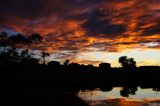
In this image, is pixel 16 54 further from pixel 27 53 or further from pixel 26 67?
pixel 26 67

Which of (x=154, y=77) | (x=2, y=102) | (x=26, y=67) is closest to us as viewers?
(x=2, y=102)

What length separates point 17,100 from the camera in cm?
3362

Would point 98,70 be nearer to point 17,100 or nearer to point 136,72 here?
point 136,72

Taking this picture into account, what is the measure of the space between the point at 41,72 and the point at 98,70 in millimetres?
35565

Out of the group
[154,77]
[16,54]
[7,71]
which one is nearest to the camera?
[7,71]

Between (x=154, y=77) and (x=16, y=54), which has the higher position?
(x=16, y=54)

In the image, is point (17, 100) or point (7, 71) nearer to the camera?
point (17, 100)

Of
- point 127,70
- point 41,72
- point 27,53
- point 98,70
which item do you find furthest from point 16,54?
point 127,70

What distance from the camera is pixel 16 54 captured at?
123 meters

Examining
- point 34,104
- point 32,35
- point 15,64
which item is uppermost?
point 32,35

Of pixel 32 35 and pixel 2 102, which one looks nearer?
pixel 2 102

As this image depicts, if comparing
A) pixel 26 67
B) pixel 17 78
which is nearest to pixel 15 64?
pixel 26 67

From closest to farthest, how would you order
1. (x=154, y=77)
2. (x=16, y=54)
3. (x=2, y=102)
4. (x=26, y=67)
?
(x=2, y=102)
(x=26, y=67)
(x=16, y=54)
(x=154, y=77)

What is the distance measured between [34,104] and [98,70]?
110m
